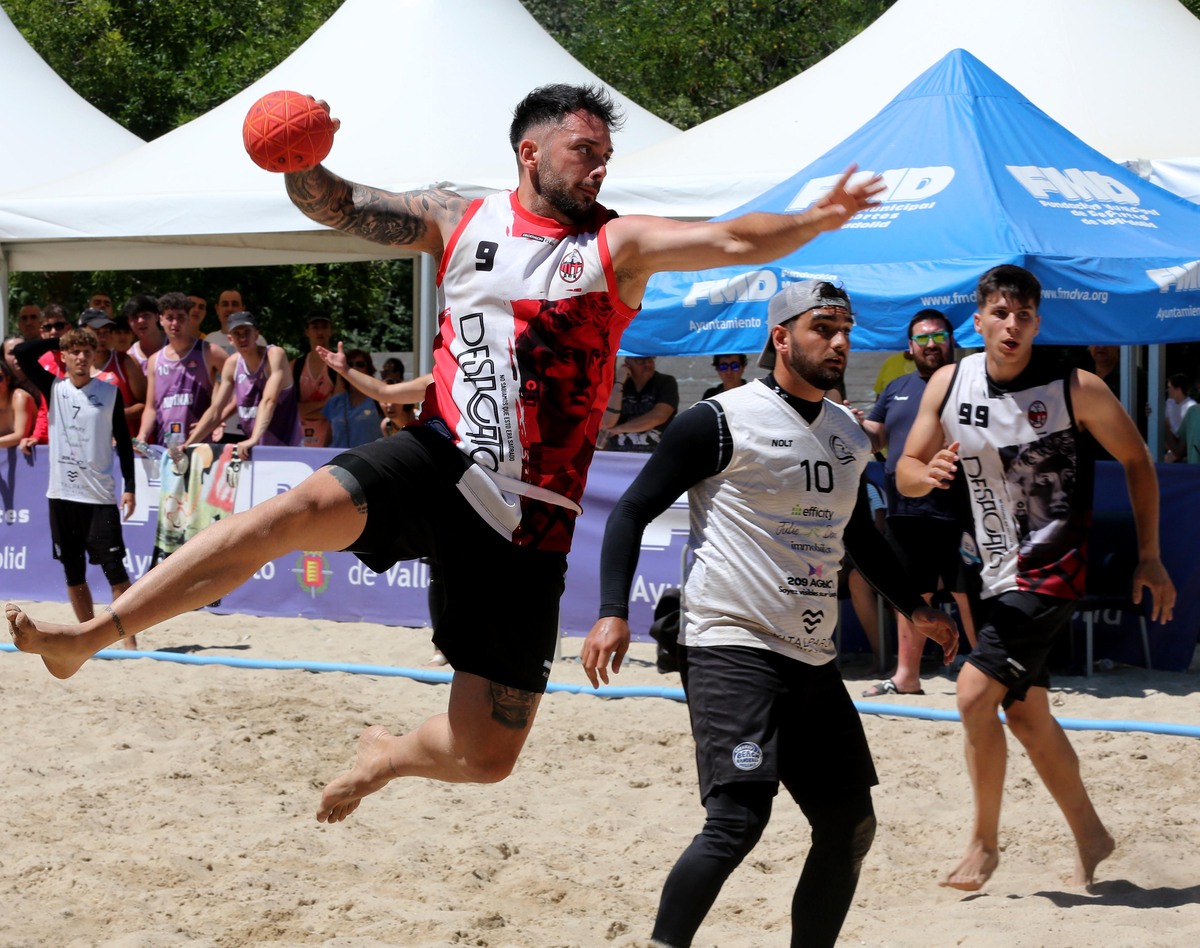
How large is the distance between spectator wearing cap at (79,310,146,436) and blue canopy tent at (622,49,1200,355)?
404 cm

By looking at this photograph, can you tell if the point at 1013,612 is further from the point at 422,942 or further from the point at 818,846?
the point at 422,942

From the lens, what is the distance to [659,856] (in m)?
5.32

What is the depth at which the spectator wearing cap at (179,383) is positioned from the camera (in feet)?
33.5

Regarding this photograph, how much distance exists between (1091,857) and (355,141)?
8477 mm

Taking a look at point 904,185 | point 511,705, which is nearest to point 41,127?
point 904,185

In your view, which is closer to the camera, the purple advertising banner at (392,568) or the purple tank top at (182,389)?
the purple advertising banner at (392,568)

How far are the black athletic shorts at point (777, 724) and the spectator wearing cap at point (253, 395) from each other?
681 centimetres

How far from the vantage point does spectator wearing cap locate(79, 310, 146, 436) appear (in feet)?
35.0

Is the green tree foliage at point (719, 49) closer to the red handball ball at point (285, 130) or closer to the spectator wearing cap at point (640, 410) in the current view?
the spectator wearing cap at point (640, 410)

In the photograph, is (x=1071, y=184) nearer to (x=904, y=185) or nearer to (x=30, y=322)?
(x=904, y=185)

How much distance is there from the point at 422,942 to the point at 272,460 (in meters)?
5.93

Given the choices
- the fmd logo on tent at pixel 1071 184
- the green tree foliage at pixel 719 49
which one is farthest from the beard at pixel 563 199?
the green tree foliage at pixel 719 49

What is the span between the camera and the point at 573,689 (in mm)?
7711

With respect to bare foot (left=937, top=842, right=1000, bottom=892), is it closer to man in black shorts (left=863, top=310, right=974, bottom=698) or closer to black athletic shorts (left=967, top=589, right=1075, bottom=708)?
black athletic shorts (left=967, top=589, right=1075, bottom=708)
